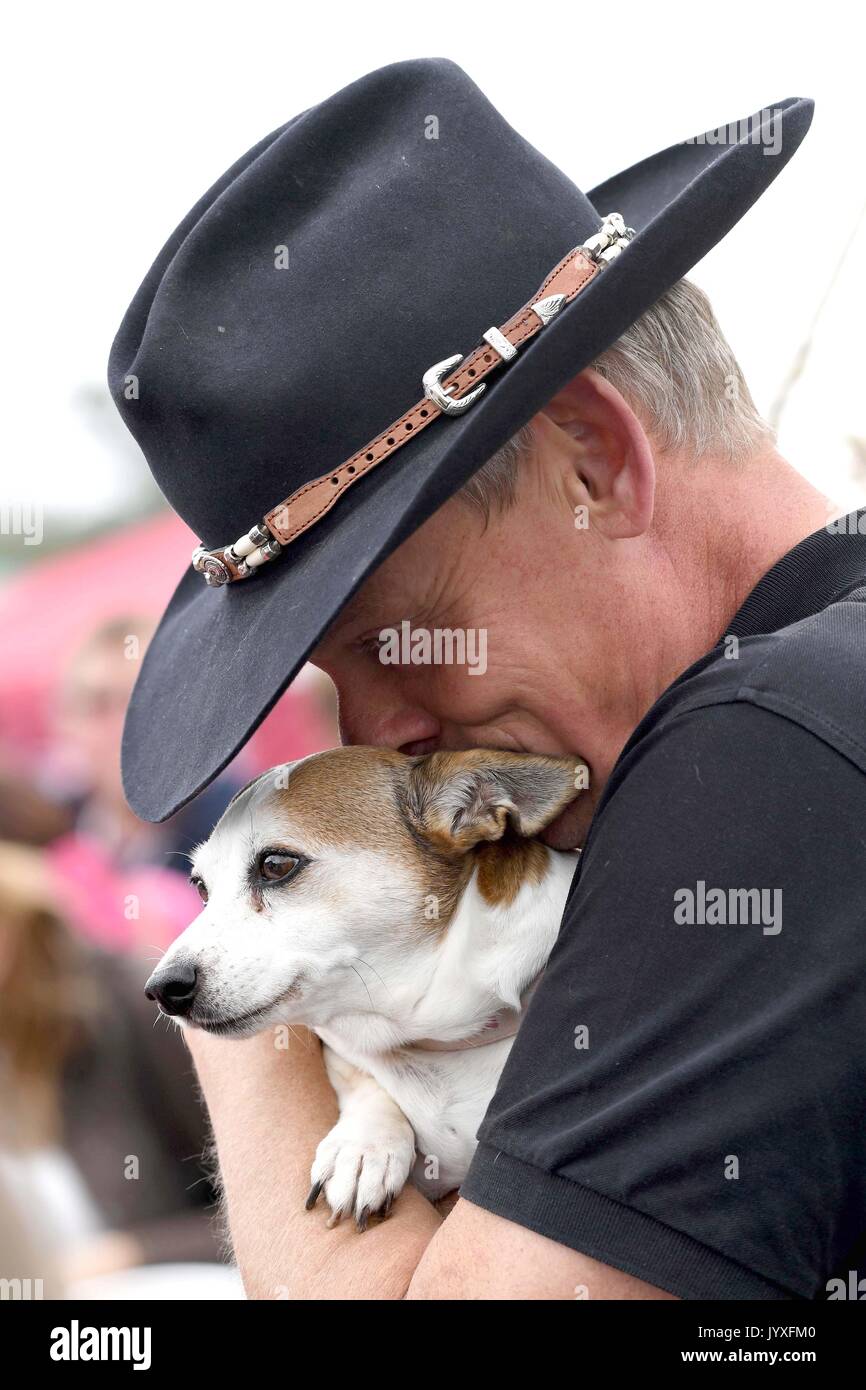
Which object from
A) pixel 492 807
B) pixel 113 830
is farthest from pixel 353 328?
pixel 113 830

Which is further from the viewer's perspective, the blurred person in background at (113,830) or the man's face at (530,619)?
the blurred person in background at (113,830)

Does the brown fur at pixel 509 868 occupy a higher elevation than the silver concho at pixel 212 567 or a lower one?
lower

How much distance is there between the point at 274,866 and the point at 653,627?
0.64 m

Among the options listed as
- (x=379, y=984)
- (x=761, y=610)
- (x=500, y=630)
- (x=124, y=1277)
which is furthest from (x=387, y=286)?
(x=124, y=1277)

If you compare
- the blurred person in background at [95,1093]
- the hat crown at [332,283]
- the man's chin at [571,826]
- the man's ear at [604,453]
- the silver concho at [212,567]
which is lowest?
the blurred person in background at [95,1093]

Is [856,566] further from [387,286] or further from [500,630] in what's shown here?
[387,286]

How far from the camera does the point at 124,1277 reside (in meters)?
2.81

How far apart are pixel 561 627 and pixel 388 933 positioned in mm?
548

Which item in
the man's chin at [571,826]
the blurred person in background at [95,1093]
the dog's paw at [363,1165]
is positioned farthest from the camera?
the blurred person in background at [95,1093]

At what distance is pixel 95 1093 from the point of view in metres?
3.13

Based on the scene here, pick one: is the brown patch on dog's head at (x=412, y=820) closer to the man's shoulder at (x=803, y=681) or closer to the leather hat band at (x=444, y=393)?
the leather hat band at (x=444, y=393)

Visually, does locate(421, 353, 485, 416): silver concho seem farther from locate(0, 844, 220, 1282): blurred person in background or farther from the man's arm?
locate(0, 844, 220, 1282): blurred person in background

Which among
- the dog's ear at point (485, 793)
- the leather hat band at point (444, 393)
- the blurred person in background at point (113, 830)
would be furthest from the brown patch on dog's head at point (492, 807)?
the blurred person in background at point (113, 830)

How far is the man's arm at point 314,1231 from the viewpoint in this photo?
1.03 m
